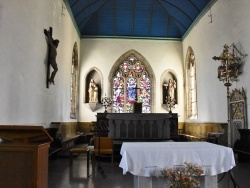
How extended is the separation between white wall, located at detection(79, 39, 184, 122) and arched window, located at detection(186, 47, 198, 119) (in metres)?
0.59

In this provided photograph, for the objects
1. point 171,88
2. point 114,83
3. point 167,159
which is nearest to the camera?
point 167,159

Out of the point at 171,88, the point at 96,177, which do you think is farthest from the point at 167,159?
the point at 171,88

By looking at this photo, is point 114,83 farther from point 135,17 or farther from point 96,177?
point 96,177

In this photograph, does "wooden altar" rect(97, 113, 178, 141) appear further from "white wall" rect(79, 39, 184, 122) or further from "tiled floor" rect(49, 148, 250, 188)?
"white wall" rect(79, 39, 184, 122)

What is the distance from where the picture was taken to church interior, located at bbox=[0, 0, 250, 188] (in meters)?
4.85

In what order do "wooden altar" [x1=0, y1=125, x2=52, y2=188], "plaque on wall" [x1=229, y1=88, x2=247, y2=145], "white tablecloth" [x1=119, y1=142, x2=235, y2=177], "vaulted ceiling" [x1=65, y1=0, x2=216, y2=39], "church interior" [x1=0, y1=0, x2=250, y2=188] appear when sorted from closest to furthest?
"wooden altar" [x1=0, y1=125, x2=52, y2=188] → "white tablecloth" [x1=119, y1=142, x2=235, y2=177] → "church interior" [x1=0, y1=0, x2=250, y2=188] → "plaque on wall" [x1=229, y1=88, x2=247, y2=145] → "vaulted ceiling" [x1=65, y1=0, x2=216, y2=39]

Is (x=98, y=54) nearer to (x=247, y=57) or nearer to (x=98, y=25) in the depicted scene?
(x=98, y=25)

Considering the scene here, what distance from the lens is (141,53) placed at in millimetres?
15031

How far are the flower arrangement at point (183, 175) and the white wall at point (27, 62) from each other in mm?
3178

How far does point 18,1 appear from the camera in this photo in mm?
5500

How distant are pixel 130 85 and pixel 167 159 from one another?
11714 millimetres

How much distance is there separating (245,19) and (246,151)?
149 inches

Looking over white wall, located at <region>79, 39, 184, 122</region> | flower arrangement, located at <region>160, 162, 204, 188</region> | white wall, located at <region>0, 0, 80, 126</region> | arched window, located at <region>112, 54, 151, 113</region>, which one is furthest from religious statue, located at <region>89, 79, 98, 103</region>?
flower arrangement, located at <region>160, 162, 204, 188</region>

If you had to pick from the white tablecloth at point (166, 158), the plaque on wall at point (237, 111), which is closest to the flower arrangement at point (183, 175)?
the white tablecloth at point (166, 158)
